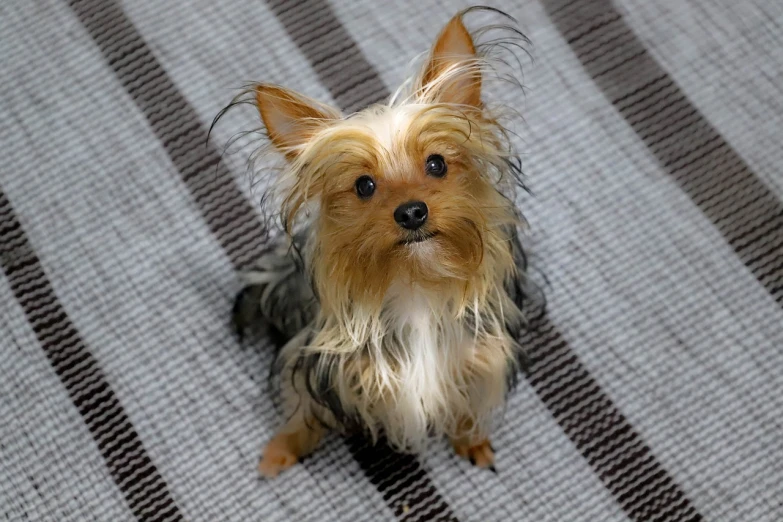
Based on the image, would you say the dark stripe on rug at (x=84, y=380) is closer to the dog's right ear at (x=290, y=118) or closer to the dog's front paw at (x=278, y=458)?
the dog's front paw at (x=278, y=458)

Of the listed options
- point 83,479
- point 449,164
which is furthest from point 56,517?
point 449,164

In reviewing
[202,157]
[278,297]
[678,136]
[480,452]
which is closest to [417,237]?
[278,297]

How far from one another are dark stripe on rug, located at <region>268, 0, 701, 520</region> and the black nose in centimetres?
66

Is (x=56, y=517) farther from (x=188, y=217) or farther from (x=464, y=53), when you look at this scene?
(x=464, y=53)

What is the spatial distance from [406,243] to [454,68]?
0.24 meters

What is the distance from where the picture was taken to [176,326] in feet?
4.99

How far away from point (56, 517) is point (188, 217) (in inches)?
24.0

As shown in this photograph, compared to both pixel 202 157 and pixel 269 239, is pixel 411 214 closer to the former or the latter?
pixel 269 239

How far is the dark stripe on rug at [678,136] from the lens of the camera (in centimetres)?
159

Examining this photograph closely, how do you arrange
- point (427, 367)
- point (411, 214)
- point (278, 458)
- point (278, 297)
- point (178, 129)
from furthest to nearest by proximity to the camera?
1. point (178, 129)
2. point (278, 458)
3. point (278, 297)
4. point (427, 367)
5. point (411, 214)

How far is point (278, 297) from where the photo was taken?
4.29ft

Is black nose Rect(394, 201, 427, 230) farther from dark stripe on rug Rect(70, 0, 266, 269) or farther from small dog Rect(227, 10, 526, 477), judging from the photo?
dark stripe on rug Rect(70, 0, 266, 269)

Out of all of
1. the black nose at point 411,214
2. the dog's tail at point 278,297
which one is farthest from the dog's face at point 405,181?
the dog's tail at point 278,297

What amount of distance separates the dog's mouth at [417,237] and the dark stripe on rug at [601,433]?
63 cm
